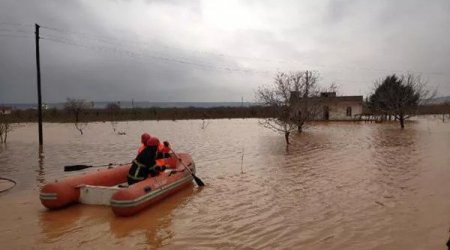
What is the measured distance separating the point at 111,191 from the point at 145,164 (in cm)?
121

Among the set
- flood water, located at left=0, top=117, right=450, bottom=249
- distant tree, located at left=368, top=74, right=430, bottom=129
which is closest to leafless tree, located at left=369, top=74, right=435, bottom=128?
distant tree, located at left=368, top=74, right=430, bottom=129

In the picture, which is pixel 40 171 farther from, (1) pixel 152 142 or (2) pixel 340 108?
(2) pixel 340 108

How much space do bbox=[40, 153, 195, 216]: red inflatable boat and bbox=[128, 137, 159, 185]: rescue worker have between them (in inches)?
12.7

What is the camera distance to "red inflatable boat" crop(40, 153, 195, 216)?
8.64 m

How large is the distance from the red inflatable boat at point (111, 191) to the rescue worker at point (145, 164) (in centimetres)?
32

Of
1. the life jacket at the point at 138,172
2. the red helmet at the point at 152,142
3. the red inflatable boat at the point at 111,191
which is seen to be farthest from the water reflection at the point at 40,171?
the red helmet at the point at 152,142

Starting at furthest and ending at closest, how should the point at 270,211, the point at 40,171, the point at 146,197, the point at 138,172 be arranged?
the point at 40,171 → the point at 138,172 → the point at 146,197 → the point at 270,211

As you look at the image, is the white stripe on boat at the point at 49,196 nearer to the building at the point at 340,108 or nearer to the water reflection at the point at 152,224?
the water reflection at the point at 152,224

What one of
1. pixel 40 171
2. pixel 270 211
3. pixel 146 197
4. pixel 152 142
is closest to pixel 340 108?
pixel 40 171

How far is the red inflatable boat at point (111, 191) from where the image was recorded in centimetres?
864

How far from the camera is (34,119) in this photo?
5550 centimetres

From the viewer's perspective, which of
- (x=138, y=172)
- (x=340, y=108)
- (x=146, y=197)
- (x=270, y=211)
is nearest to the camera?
(x=270, y=211)

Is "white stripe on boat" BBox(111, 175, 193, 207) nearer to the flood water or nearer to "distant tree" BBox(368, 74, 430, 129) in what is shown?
the flood water

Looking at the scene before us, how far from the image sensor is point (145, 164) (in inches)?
405
